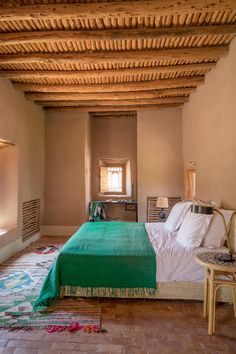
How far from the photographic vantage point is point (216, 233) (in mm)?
2844

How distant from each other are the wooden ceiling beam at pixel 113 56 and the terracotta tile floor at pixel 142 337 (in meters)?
3.16

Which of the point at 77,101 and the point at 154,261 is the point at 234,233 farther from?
the point at 77,101

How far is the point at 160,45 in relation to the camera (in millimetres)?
3328

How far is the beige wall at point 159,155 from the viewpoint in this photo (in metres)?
5.91

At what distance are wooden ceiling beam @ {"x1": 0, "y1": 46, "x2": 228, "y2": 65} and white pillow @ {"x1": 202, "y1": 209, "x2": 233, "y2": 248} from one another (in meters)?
2.18

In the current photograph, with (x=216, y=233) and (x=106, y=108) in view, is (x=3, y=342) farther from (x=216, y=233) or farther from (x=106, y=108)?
(x=106, y=108)

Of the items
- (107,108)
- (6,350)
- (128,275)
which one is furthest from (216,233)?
(107,108)

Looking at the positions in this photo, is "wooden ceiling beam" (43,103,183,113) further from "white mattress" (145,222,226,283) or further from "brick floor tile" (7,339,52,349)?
"brick floor tile" (7,339,52,349)

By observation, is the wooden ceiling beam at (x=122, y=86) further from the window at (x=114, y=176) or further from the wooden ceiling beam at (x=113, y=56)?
the window at (x=114, y=176)

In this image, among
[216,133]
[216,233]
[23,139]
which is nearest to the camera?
[216,233]

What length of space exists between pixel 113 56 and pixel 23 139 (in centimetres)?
246

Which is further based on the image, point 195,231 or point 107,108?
point 107,108

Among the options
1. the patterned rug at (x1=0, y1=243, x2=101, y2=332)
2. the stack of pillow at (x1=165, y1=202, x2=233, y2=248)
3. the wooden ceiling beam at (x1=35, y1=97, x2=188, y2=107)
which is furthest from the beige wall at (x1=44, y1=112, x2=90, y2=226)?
the stack of pillow at (x1=165, y1=202, x2=233, y2=248)

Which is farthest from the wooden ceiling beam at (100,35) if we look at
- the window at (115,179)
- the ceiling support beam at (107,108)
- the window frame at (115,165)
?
the window at (115,179)
